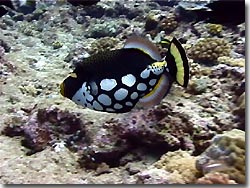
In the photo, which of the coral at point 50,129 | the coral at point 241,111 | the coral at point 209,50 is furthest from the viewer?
the coral at point 209,50

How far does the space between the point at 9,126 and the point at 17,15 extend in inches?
125

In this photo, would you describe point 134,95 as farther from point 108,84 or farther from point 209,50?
point 209,50

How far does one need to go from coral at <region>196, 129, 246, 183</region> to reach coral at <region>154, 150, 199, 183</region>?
0.23ft

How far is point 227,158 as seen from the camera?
5.48 ft

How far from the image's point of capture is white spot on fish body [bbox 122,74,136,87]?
161 centimetres

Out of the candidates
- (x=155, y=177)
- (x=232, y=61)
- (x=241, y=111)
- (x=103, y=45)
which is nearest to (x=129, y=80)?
(x=155, y=177)

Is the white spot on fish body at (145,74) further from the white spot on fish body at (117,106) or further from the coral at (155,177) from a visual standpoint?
the coral at (155,177)

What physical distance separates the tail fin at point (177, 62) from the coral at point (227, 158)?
0.39 meters

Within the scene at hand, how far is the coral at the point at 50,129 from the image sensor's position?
232 centimetres

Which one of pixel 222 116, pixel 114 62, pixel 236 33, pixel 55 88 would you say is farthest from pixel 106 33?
pixel 114 62

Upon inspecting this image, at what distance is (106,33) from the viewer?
4.17 m

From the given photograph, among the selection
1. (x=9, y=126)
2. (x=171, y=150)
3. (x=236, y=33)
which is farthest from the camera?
(x=236, y=33)

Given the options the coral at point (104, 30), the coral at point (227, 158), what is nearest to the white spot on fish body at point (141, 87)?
the coral at point (227, 158)

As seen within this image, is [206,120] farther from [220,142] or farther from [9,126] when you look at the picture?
[9,126]
